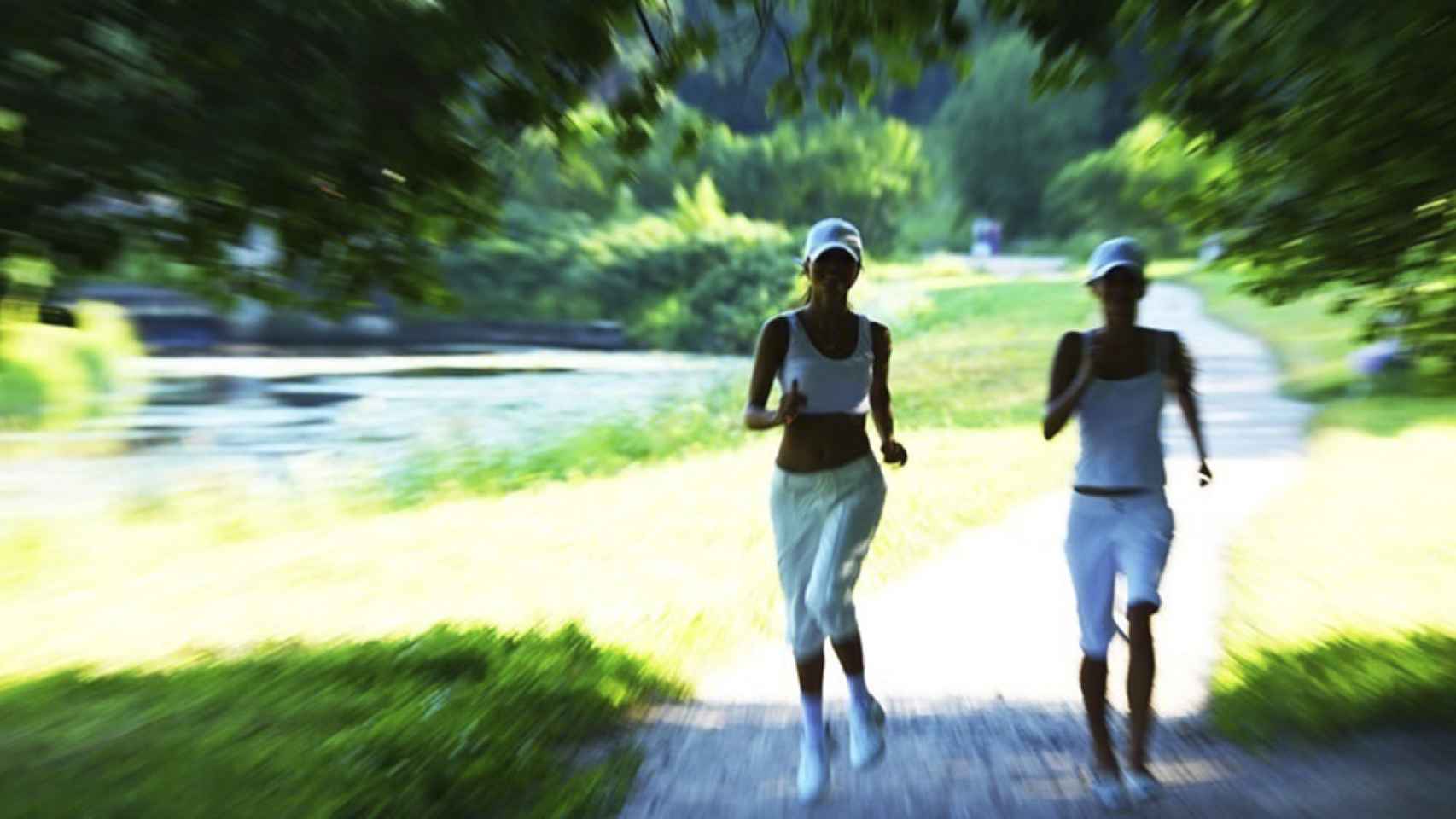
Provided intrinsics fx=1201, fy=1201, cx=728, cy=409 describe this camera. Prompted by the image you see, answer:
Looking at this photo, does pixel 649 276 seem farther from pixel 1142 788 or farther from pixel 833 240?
pixel 1142 788

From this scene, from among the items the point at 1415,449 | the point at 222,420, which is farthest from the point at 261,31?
the point at 222,420

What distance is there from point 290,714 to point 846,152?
50063 mm

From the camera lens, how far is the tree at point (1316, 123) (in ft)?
12.4

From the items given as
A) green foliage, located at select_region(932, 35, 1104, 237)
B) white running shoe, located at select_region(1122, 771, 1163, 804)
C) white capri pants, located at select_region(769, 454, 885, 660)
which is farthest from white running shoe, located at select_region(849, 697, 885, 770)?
green foliage, located at select_region(932, 35, 1104, 237)

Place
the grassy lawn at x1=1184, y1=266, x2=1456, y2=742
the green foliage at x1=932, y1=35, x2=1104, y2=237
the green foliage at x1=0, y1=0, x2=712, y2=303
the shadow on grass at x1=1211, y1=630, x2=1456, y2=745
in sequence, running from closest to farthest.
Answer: the green foliage at x1=0, y1=0, x2=712, y2=303 < the shadow on grass at x1=1211, y1=630, x2=1456, y2=745 < the grassy lawn at x1=1184, y1=266, x2=1456, y2=742 < the green foliage at x1=932, y1=35, x2=1104, y2=237

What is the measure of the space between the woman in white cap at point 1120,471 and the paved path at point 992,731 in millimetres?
285

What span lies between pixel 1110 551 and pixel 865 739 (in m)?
1.04

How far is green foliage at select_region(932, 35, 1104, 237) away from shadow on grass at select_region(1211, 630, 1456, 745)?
1288 inches

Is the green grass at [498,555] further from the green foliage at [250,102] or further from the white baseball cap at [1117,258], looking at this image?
the white baseball cap at [1117,258]

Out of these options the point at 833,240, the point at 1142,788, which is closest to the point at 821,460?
the point at 833,240

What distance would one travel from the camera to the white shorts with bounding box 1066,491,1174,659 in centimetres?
373

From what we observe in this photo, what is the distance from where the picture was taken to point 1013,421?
18.5 meters

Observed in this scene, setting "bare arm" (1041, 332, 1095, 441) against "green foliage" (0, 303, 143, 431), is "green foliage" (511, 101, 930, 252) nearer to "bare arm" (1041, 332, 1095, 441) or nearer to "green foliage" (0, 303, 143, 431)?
"green foliage" (0, 303, 143, 431)

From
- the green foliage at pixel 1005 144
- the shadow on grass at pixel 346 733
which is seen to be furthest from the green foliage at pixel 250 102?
the green foliage at pixel 1005 144
